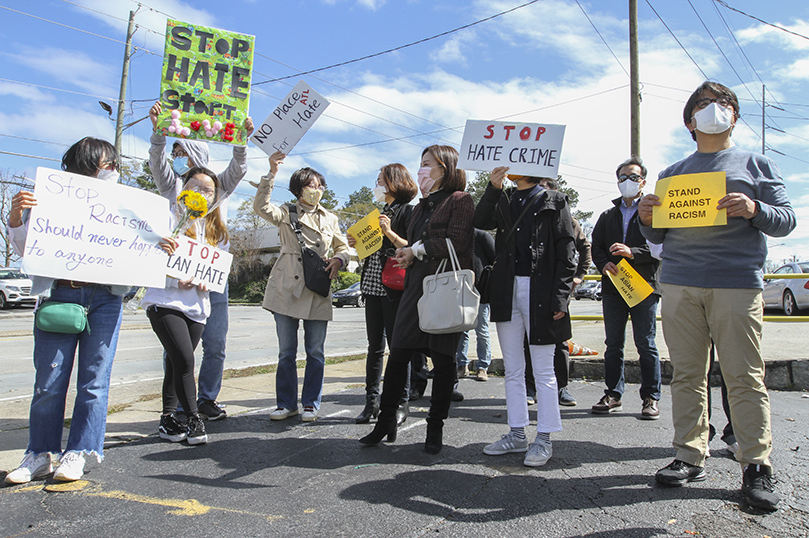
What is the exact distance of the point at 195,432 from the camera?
3729 mm

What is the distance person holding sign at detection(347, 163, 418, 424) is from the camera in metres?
4.33

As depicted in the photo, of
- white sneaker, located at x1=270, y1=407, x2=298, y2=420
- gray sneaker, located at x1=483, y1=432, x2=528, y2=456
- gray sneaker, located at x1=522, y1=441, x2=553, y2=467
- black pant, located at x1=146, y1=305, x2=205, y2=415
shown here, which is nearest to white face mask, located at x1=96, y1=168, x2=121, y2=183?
black pant, located at x1=146, y1=305, x2=205, y2=415

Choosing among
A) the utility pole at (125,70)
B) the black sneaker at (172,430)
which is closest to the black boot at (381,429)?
the black sneaker at (172,430)

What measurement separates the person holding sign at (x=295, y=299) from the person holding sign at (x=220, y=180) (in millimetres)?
262

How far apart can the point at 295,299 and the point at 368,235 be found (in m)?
0.79

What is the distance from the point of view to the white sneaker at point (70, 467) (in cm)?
294

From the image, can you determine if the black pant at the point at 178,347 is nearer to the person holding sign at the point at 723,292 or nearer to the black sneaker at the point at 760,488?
the person holding sign at the point at 723,292

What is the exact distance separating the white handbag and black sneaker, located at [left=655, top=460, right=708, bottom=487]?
4.28 feet

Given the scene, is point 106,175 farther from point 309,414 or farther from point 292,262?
point 309,414

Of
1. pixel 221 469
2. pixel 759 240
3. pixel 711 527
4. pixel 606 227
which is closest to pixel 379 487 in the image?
pixel 221 469

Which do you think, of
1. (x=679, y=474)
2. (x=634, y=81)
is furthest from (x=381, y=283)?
(x=634, y=81)

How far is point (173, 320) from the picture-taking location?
12.2 feet

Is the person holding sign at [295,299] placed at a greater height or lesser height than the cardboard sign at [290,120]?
lesser

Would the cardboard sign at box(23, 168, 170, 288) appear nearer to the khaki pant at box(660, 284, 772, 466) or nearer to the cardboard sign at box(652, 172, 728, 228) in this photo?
the cardboard sign at box(652, 172, 728, 228)
